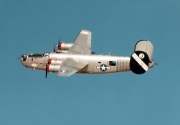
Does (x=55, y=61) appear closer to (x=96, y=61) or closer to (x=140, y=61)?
(x=96, y=61)

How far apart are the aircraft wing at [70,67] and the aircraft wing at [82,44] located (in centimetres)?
360

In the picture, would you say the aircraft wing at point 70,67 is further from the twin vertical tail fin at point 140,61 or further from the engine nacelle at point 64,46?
the twin vertical tail fin at point 140,61

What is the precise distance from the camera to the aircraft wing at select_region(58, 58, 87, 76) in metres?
66.5

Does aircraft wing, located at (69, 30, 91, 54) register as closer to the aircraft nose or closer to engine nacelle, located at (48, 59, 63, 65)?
engine nacelle, located at (48, 59, 63, 65)

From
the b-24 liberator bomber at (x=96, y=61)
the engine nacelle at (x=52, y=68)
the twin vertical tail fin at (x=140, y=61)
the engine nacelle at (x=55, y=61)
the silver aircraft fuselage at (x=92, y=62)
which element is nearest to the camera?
the engine nacelle at (x=52, y=68)

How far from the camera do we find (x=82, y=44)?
7694cm

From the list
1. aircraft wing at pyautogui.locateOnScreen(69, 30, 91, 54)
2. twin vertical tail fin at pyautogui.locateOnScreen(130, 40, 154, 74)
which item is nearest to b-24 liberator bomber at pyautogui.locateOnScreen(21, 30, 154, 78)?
twin vertical tail fin at pyautogui.locateOnScreen(130, 40, 154, 74)

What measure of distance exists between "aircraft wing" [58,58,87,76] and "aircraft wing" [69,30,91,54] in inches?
142

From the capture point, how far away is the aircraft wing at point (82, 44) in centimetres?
7494

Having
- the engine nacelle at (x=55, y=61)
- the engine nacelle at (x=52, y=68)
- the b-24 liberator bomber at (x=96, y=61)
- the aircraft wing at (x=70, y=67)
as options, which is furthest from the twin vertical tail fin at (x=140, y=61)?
the engine nacelle at (x=52, y=68)

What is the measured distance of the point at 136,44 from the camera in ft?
248

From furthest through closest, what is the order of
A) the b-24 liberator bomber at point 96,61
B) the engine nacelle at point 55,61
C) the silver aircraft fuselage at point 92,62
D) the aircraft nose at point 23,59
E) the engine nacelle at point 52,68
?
the aircraft nose at point 23,59, the silver aircraft fuselage at point 92,62, the b-24 liberator bomber at point 96,61, the engine nacelle at point 55,61, the engine nacelle at point 52,68

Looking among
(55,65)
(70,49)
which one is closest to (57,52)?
(70,49)

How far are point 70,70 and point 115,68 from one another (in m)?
8.99
